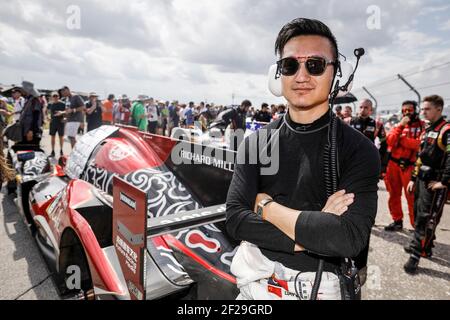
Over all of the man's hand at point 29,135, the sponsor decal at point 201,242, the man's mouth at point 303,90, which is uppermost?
the man's mouth at point 303,90

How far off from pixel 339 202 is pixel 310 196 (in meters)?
0.12

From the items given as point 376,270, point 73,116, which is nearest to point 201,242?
point 376,270

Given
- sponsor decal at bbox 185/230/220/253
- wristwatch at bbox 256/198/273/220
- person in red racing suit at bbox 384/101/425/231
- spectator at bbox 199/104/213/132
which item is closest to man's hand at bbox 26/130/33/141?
spectator at bbox 199/104/213/132

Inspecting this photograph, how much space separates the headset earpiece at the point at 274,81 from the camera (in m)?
1.46

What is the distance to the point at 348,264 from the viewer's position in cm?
122

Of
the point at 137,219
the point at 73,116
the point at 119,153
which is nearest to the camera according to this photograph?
the point at 137,219

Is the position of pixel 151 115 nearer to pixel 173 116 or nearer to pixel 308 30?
pixel 173 116

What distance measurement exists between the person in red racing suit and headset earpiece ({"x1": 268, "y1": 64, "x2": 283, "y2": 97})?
3.55 m

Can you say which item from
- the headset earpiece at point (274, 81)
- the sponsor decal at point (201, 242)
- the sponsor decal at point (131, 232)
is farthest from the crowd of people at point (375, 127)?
the sponsor decal at point (201, 242)

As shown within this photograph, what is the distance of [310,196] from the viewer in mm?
1209

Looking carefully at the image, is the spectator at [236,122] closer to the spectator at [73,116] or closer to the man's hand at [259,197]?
the man's hand at [259,197]
